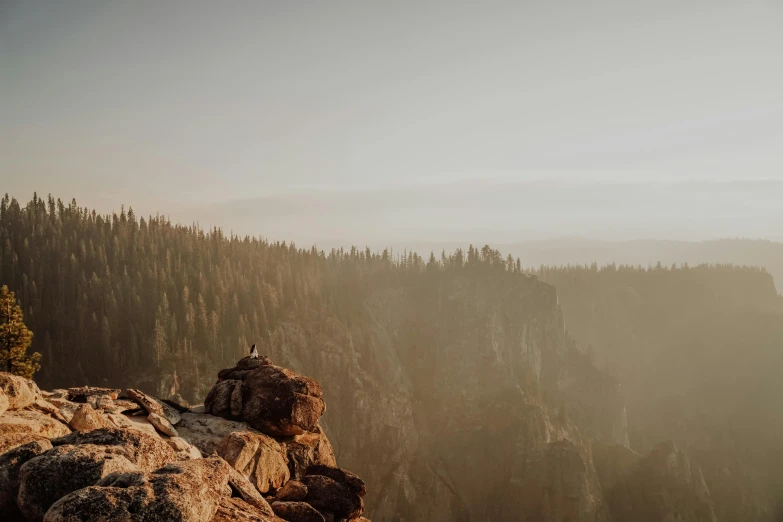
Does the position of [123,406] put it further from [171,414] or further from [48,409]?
[48,409]

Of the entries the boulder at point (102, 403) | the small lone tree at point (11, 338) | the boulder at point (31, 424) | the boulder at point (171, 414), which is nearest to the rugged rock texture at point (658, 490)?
the boulder at point (171, 414)

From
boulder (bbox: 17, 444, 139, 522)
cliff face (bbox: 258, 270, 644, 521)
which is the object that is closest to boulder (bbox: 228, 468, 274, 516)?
boulder (bbox: 17, 444, 139, 522)

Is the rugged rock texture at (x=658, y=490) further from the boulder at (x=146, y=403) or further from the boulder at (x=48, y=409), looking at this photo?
the boulder at (x=48, y=409)

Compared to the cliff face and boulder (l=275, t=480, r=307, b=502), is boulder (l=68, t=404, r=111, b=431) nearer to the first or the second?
boulder (l=275, t=480, r=307, b=502)

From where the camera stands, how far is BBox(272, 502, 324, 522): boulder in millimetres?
26188

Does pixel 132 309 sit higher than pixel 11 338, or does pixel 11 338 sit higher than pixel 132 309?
pixel 11 338

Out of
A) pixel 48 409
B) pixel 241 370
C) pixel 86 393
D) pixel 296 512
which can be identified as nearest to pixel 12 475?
pixel 48 409

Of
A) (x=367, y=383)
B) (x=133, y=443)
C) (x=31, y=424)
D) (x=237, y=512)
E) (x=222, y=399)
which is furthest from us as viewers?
(x=367, y=383)

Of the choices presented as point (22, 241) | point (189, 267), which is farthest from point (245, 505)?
point (22, 241)

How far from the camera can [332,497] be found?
3075 cm

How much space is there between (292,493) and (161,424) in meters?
8.67

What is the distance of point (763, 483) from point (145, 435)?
228 meters

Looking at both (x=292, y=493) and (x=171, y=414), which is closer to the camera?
(x=292, y=493)

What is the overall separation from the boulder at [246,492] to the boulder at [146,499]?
13.5 feet
